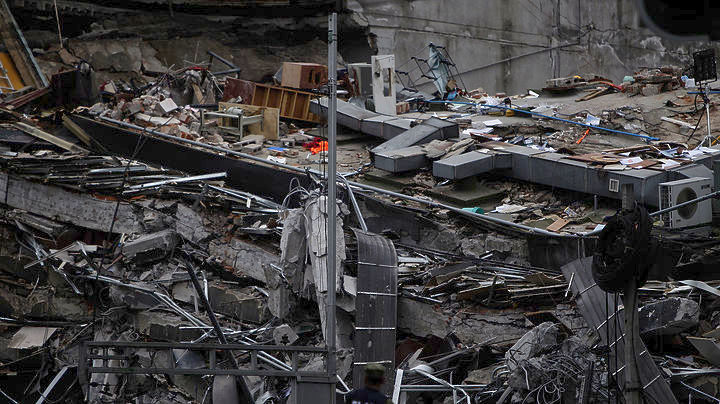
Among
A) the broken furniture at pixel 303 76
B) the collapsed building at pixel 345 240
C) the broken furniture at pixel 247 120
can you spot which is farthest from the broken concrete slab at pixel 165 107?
the broken furniture at pixel 303 76

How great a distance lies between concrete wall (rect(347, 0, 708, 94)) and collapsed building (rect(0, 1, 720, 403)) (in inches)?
301

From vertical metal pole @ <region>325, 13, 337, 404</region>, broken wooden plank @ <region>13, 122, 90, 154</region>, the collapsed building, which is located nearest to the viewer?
vertical metal pole @ <region>325, 13, 337, 404</region>

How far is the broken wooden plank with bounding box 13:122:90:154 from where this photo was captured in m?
16.7

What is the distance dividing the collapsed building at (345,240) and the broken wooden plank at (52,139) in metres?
0.06

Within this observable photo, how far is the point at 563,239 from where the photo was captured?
38.7ft

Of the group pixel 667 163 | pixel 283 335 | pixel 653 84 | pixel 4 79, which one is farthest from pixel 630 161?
pixel 4 79

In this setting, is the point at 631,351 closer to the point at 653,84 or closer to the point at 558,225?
the point at 558,225

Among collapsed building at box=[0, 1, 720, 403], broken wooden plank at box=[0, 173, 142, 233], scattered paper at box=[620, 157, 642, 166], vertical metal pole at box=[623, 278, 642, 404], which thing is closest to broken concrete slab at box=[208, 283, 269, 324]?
collapsed building at box=[0, 1, 720, 403]

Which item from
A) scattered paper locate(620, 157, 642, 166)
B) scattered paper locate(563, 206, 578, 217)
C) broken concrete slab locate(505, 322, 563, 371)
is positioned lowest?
broken concrete slab locate(505, 322, 563, 371)

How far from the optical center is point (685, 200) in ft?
39.3

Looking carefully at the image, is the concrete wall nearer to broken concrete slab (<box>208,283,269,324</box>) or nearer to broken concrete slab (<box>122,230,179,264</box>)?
broken concrete slab (<box>122,230,179,264</box>)

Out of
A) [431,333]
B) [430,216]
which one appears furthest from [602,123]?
[431,333]

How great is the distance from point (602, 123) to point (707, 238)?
6.09 meters

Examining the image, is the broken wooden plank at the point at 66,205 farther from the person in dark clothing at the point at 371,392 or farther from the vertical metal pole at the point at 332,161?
the person in dark clothing at the point at 371,392
